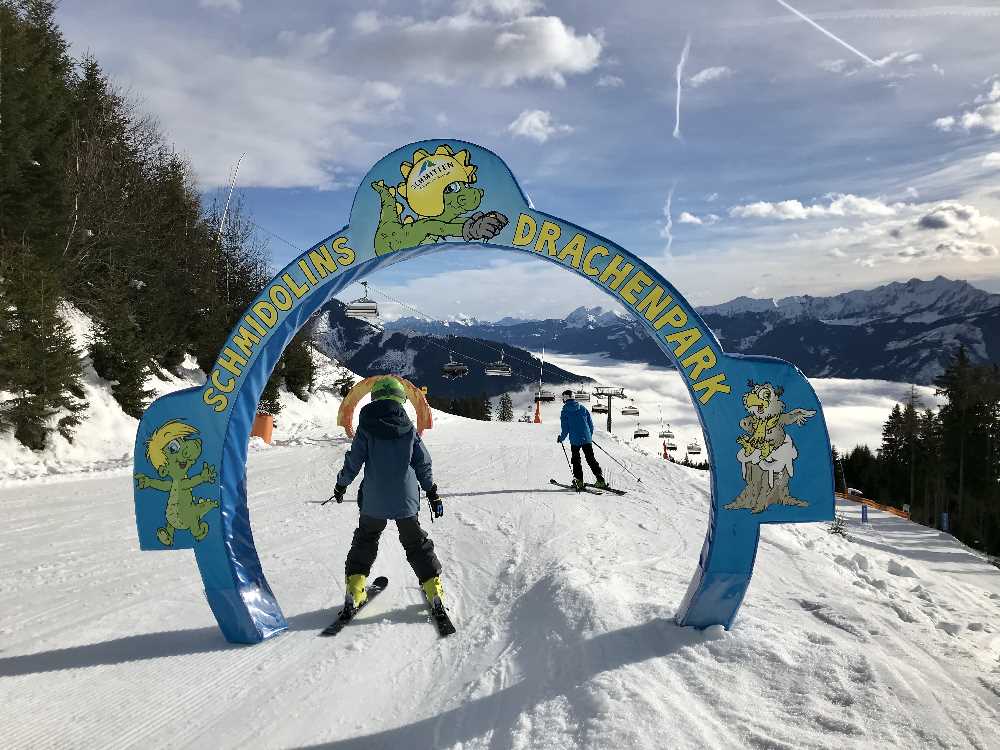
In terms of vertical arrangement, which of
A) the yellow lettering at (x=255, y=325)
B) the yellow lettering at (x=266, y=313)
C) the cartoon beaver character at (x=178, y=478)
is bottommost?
the cartoon beaver character at (x=178, y=478)

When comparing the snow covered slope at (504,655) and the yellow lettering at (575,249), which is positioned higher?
the yellow lettering at (575,249)

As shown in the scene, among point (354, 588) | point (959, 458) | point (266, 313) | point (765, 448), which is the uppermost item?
point (266, 313)

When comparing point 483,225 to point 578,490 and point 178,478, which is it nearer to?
point 178,478

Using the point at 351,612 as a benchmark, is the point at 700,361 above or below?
above

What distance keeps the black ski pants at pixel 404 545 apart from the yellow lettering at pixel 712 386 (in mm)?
2560

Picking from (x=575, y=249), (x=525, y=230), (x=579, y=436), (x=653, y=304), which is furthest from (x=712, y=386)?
(x=579, y=436)

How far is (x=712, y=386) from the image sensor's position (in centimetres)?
463

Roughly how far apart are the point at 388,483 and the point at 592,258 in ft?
8.17

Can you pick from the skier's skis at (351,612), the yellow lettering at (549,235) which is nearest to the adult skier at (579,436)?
the skier's skis at (351,612)

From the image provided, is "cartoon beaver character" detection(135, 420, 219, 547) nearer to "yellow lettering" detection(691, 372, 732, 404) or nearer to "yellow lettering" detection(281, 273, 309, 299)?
"yellow lettering" detection(281, 273, 309, 299)

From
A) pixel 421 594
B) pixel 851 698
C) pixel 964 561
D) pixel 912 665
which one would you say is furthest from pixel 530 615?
pixel 964 561

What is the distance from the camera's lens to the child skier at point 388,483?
4.85 metres

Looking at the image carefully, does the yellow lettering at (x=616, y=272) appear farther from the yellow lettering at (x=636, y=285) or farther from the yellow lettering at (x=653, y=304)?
the yellow lettering at (x=653, y=304)

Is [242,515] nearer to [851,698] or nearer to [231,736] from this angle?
[231,736]
